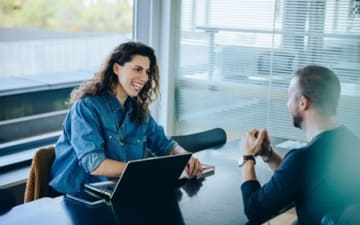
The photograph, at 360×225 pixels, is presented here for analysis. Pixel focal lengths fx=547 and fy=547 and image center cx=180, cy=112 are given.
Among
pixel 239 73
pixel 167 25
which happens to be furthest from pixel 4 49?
pixel 239 73

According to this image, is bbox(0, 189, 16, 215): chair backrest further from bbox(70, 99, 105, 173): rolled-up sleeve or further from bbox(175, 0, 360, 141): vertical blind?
bbox(175, 0, 360, 141): vertical blind

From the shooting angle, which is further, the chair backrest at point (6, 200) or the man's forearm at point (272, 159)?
the man's forearm at point (272, 159)

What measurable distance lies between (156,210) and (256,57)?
7.16 ft

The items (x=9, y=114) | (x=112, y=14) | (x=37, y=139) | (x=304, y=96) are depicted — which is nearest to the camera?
(x=304, y=96)

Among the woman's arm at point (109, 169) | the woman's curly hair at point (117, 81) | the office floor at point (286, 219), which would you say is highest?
the woman's curly hair at point (117, 81)

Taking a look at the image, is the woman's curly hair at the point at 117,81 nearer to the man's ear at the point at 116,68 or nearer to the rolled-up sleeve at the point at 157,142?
the man's ear at the point at 116,68

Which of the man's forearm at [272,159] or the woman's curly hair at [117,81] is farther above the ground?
the woman's curly hair at [117,81]

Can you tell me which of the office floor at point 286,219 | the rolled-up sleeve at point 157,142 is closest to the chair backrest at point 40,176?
the rolled-up sleeve at point 157,142

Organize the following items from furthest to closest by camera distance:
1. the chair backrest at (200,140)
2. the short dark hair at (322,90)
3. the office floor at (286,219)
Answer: the office floor at (286,219) → the chair backrest at (200,140) → the short dark hair at (322,90)

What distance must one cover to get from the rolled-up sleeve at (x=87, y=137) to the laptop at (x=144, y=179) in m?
0.15

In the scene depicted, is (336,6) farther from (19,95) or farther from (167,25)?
(19,95)

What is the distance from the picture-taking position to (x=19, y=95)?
11.1 feet

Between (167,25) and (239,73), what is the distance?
0.66m

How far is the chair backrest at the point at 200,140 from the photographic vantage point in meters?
2.96
